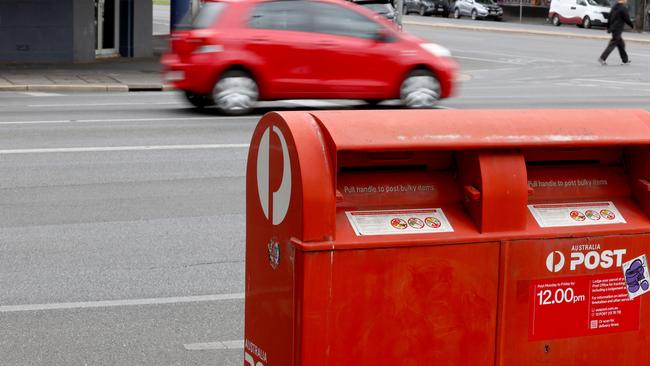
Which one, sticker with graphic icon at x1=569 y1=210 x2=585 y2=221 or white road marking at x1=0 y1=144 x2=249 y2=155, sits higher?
sticker with graphic icon at x1=569 y1=210 x2=585 y2=221

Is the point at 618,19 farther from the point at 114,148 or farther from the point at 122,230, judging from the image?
the point at 122,230

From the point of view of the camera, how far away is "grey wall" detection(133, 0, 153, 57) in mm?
29562

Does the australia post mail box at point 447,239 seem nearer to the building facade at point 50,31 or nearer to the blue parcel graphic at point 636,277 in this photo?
the blue parcel graphic at point 636,277

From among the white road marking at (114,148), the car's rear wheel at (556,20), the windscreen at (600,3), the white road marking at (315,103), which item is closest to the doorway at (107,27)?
the white road marking at (315,103)

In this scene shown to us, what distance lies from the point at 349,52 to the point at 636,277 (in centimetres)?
1281

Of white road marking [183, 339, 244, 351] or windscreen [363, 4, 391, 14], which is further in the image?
windscreen [363, 4, 391, 14]

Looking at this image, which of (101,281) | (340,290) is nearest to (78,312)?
(101,281)

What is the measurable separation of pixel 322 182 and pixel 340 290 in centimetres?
40

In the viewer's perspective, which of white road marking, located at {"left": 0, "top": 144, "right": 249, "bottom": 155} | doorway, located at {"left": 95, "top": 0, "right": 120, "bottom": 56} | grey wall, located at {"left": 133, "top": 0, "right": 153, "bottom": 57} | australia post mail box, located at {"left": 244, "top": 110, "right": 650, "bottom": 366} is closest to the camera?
australia post mail box, located at {"left": 244, "top": 110, "right": 650, "bottom": 366}

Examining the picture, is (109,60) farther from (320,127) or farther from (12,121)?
(320,127)

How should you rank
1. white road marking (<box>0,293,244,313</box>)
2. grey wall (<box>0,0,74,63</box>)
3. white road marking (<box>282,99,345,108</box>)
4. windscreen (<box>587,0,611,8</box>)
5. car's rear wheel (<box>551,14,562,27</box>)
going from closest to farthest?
white road marking (<box>0,293,244,313</box>), white road marking (<box>282,99,345,108</box>), grey wall (<box>0,0,74,63</box>), windscreen (<box>587,0,611,8</box>), car's rear wheel (<box>551,14,562,27</box>)

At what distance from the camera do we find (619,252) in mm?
4848

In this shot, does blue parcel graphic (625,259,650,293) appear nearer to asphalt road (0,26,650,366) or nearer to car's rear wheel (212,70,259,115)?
asphalt road (0,26,650,366)

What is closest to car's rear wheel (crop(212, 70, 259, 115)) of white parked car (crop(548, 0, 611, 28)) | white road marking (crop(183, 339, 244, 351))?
white road marking (crop(183, 339, 244, 351))
